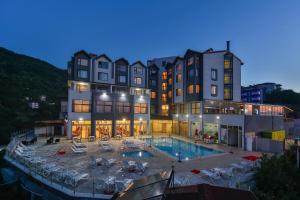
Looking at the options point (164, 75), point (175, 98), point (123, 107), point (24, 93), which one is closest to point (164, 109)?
point (175, 98)

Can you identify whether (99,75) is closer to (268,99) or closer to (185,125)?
(185,125)

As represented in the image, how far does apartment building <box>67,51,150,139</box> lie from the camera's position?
2855 centimetres

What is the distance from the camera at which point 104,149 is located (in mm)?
19922

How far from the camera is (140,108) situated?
111ft

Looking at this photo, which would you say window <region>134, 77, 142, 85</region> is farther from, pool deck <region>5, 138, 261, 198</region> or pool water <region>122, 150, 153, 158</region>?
pool deck <region>5, 138, 261, 198</region>

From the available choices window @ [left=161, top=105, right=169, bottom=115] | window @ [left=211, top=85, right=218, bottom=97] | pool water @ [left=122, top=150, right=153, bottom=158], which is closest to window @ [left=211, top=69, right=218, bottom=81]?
window @ [left=211, top=85, right=218, bottom=97]

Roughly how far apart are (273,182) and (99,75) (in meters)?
27.4

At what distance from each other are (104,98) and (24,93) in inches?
1417

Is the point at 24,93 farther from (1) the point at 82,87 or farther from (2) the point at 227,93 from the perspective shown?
(2) the point at 227,93

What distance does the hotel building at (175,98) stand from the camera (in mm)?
28156

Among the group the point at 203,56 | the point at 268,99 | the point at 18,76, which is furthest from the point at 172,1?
the point at 203,56

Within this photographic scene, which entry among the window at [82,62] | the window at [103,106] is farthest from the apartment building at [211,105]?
the window at [82,62]

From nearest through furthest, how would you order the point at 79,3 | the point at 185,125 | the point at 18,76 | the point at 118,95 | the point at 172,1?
1. the point at 118,95
2. the point at 185,125
3. the point at 18,76
4. the point at 172,1
5. the point at 79,3

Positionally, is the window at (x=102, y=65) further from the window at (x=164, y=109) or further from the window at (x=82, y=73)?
the window at (x=164, y=109)
